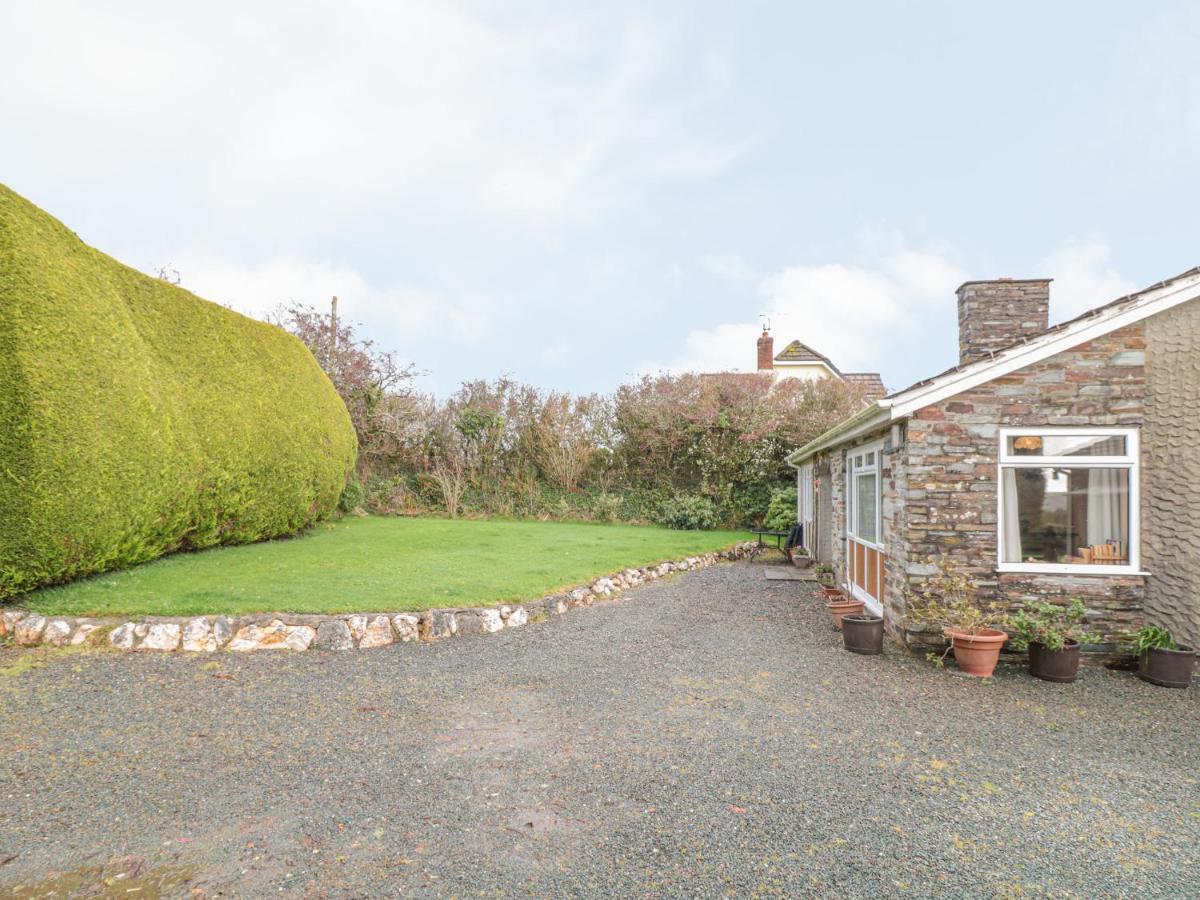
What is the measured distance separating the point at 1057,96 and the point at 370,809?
13.1m

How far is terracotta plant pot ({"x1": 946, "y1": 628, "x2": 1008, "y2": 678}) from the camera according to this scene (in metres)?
6.00

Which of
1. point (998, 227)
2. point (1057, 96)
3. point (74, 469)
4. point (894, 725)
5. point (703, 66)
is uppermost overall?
point (703, 66)

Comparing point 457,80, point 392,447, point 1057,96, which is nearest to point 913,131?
point 1057,96

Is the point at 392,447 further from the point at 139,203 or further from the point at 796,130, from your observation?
the point at 796,130

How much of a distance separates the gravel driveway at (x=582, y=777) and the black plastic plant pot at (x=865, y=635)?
248mm

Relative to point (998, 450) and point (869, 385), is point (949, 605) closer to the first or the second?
point (998, 450)

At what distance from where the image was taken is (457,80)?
10.3 m

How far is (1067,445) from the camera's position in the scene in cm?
649

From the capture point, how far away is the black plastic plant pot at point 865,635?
6570mm

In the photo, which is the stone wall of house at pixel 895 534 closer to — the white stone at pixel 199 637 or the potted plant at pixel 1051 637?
the potted plant at pixel 1051 637

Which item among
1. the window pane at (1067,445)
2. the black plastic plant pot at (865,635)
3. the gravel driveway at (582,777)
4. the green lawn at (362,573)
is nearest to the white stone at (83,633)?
the green lawn at (362,573)

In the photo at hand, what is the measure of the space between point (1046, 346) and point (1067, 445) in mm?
1052

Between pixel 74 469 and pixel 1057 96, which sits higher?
pixel 1057 96

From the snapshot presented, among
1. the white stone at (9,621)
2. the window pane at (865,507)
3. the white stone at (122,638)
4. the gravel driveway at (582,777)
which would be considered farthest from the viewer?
the window pane at (865,507)
